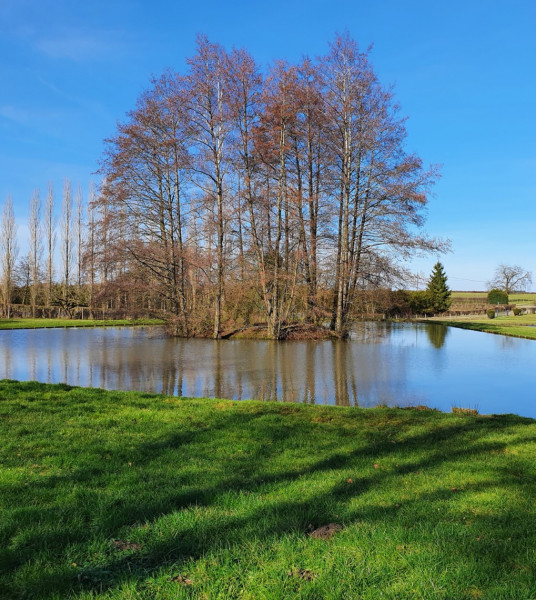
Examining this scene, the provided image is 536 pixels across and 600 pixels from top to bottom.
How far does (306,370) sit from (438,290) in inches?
1606

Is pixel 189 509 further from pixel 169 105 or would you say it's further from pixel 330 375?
pixel 169 105

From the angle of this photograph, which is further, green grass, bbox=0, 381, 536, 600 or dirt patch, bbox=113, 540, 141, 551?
dirt patch, bbox=113, 540, 141, 551

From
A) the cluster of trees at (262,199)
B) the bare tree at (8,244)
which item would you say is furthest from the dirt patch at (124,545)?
the bare tree at (8,244)

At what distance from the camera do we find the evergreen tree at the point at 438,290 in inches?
1815

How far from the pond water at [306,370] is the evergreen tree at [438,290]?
94.1 feet

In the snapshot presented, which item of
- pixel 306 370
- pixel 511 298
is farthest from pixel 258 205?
pixel 511 298

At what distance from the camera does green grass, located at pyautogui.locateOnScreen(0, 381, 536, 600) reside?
2.26m

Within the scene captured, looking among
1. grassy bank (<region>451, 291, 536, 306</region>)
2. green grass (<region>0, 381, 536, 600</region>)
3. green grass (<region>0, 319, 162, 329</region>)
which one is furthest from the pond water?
grassy bank (<region>451, 291, 536, 306</region>)

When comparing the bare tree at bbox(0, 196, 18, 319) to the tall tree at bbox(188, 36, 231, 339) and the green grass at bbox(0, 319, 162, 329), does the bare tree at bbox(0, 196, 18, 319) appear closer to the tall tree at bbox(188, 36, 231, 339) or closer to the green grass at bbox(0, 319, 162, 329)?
the green grass at bbox(0, 319, 162, 329)

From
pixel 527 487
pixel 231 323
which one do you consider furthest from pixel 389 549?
pixel 231 323

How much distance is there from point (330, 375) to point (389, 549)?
8.28m

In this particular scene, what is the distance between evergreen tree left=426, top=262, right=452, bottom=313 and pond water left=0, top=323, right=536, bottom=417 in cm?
2869

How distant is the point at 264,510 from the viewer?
3.04 metres

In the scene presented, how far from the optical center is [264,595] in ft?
7.04
